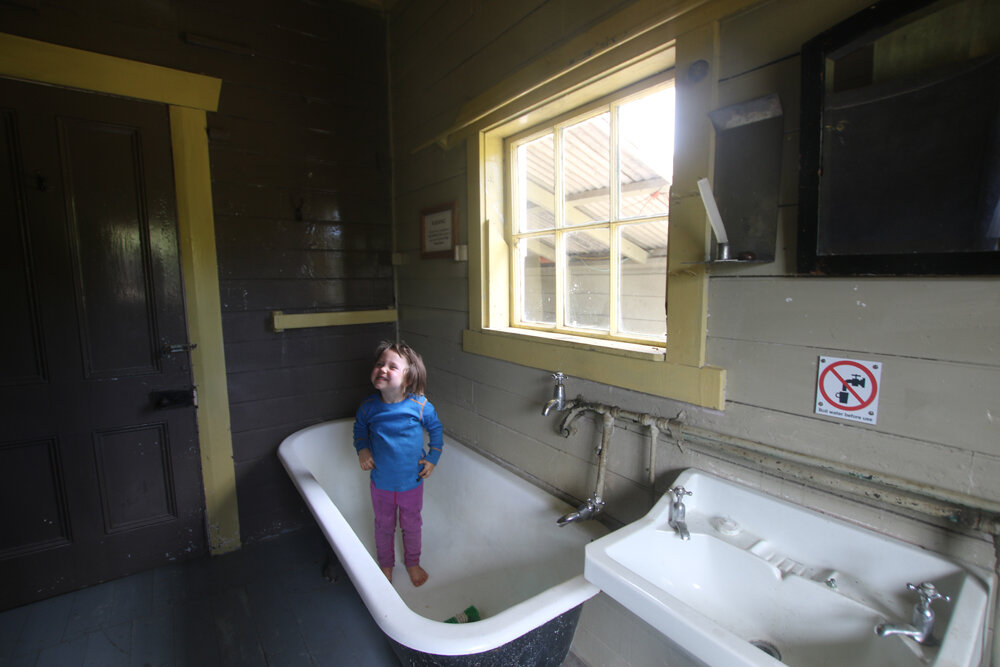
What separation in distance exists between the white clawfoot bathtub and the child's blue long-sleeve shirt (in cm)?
22

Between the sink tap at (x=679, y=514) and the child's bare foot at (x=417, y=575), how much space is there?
44.9 inches

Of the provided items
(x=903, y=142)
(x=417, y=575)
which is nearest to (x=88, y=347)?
(x=417, y=575)

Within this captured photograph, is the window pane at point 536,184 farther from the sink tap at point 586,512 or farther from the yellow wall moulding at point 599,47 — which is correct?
the sink tap at point 586,512

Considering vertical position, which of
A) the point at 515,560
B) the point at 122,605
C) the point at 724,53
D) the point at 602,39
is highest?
the point at 602,39

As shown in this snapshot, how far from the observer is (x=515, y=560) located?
1618 millimetres

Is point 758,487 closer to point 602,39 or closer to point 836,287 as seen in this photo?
point 836,287

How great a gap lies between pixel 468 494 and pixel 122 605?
1.43 metres

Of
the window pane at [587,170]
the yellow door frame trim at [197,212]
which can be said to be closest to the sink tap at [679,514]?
the window pane at [587,170]

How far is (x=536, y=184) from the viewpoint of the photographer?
5.95ft

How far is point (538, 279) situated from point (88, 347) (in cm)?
183

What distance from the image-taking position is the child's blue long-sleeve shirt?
168cm

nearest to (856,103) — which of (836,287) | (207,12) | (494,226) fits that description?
(836,287)

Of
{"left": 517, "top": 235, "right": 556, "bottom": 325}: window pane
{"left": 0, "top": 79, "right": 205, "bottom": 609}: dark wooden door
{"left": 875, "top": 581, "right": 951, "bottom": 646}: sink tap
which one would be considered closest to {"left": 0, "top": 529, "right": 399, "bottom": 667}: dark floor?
{"left": 0, "top": 79, "right": 205, "bottom": 609}: dark wooden door

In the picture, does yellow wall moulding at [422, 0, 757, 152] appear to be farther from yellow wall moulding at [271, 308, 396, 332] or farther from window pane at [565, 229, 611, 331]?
yellow wall moulding at [271, 308, 396, 332]
